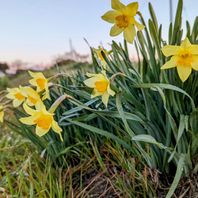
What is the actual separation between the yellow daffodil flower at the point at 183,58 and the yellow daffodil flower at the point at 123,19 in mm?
129

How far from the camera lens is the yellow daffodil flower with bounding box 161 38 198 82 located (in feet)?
3.46

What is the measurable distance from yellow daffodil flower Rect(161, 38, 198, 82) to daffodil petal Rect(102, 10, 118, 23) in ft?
0.63

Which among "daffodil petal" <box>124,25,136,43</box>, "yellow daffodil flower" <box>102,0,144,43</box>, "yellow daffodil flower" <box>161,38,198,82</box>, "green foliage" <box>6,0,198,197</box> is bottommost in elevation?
"green foliage" <box>6,0,198,197</box>

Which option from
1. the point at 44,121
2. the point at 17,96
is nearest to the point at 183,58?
the point at 44,121

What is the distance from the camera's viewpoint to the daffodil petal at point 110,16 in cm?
112

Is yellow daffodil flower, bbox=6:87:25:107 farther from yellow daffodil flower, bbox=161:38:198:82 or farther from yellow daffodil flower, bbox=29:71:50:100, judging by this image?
yellow daffodil flower, bbox=161:38:198:82

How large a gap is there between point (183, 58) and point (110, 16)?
0.26 metres

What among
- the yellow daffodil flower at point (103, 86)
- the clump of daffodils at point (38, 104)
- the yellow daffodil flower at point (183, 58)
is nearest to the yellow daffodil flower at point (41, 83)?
the clump of daffodils at point (38, 104)

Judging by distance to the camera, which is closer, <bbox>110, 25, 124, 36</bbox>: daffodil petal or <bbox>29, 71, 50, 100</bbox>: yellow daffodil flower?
<bbox>110, 25, 124, 36</bbox>: daffodil petal

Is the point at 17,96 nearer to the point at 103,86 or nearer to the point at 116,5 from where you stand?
the point at 103,86

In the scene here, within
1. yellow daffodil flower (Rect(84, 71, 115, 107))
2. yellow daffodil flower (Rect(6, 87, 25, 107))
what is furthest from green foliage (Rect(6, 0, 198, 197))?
yellow daffodil flower (Rect(6, 87, 25, 107))

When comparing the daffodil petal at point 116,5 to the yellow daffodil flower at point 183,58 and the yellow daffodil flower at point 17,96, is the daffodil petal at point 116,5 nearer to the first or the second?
the yellow daffodil flower at point 183,58

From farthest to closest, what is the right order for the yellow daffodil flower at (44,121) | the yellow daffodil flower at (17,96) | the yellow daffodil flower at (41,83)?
the yellow daffodil flower at (17,96) < the yellow daffodil flower at (41,83) < the yellow daffodil flower at (44,121)

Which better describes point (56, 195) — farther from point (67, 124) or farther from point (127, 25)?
point (127, 25)
